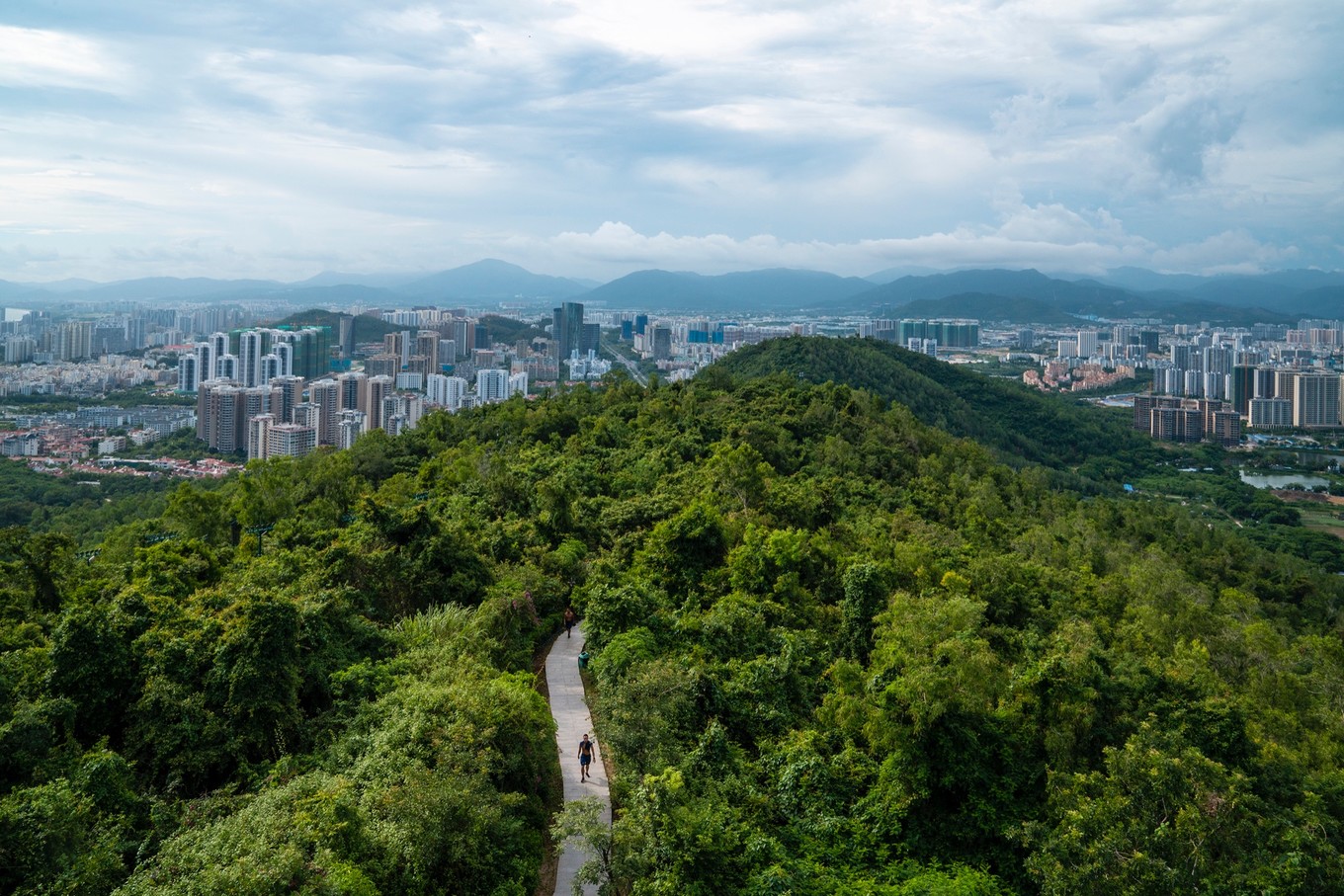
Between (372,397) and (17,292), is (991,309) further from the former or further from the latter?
(17,292)

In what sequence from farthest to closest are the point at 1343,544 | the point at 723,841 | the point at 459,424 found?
the point at 1343,544, the point at 459,424, the point at 723,841

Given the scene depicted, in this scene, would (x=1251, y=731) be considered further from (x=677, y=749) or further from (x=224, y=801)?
(x=224, y=801)

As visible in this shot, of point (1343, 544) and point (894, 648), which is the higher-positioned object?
point (894, 648)

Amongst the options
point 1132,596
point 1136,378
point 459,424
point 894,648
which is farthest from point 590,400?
point 1136,378

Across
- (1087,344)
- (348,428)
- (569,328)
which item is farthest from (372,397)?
(1087,344)

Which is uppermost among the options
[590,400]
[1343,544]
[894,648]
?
[590,400]

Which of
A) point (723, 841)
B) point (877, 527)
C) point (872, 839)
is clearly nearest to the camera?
point (723, 841)
